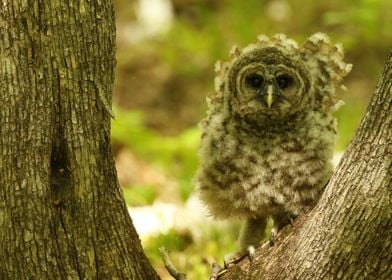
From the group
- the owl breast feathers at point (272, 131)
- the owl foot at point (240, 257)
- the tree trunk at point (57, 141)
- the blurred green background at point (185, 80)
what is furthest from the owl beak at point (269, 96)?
the blurred green background at point (185, 80)

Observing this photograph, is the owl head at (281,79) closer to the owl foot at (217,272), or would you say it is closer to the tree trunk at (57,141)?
the owl foot at (217,272)

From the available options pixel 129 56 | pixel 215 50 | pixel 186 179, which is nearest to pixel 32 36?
pixel 186 179

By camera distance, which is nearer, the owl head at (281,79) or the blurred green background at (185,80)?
the owl head at (281,79)

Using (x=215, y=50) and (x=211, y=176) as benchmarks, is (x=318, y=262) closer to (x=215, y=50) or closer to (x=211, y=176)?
(x=211, y=176)

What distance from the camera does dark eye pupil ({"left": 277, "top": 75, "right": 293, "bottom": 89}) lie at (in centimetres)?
313

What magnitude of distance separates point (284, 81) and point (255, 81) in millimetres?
132

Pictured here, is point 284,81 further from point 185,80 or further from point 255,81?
point 185,80

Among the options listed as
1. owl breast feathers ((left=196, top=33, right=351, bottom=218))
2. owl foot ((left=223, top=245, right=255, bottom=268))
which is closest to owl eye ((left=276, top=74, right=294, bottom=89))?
owl breast feathers ((left=196, top=33, right=351, bottom=218))

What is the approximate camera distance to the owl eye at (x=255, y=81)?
314 centimetres

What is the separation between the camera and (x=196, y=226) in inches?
179

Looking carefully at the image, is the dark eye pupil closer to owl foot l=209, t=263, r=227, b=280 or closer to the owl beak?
the owl beak

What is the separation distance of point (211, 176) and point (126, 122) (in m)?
2.72

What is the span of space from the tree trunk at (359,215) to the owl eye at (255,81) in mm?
825

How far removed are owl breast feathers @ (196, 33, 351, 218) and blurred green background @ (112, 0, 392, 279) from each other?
813mm
